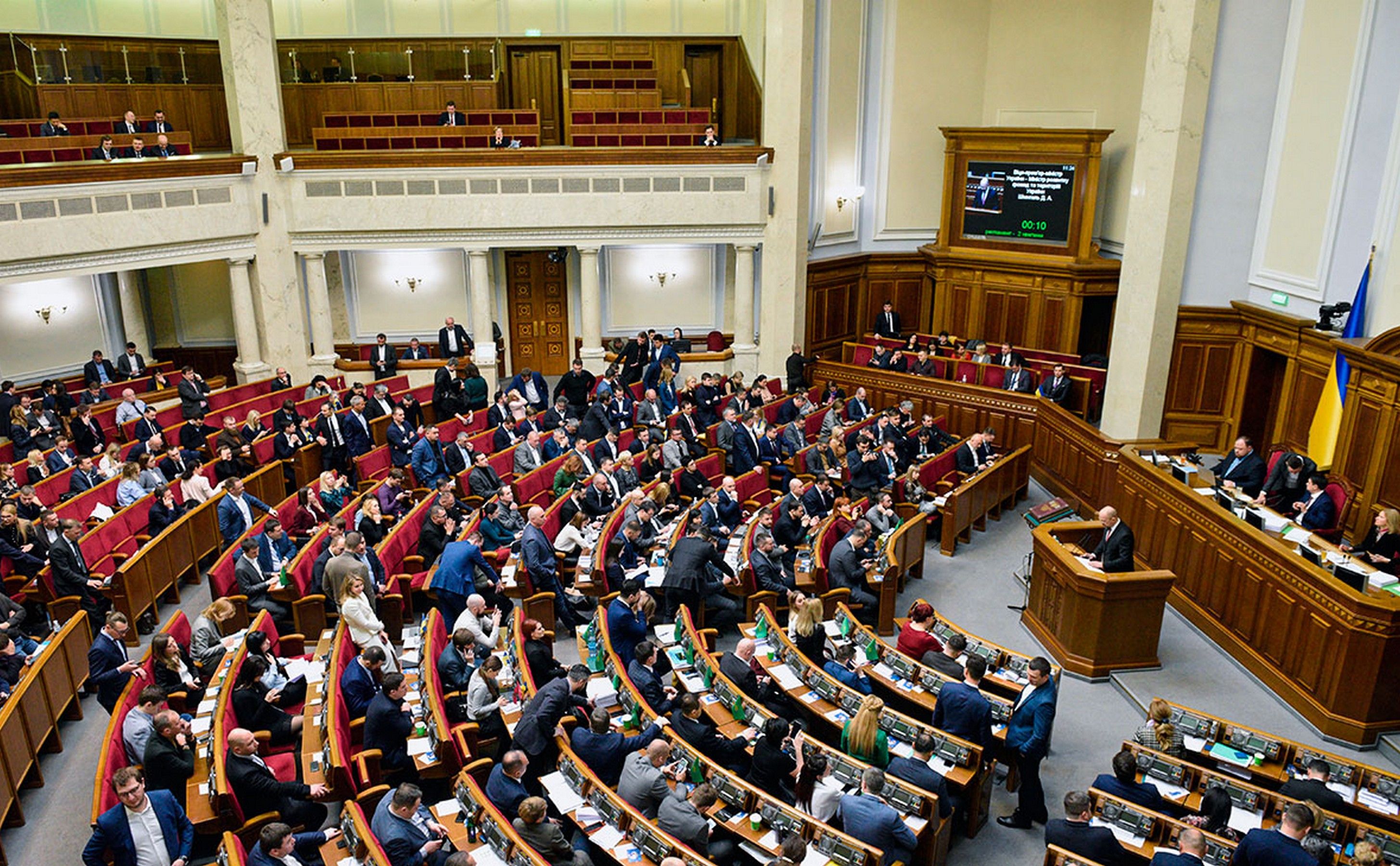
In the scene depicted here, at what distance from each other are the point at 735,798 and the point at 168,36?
1819 cm

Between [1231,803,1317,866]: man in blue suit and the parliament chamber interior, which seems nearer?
[1231,803,1317,866]: man in blue suit

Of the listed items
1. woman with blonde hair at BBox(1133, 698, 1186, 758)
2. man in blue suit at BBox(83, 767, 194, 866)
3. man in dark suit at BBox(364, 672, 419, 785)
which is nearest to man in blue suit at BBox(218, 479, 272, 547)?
man in dark suit at BBox(364, 672, 419, 785)

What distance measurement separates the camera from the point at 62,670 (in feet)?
24.2

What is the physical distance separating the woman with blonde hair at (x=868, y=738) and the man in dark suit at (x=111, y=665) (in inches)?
183

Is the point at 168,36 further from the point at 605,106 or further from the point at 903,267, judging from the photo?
the point at 903,267

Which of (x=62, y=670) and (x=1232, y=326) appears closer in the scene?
(x=62, y=670)

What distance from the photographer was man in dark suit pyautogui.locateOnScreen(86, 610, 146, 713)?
6.70 metres

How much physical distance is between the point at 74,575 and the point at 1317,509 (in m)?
11.1

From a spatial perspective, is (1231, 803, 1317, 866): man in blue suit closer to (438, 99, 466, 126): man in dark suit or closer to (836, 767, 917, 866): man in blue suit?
(836, 767, 917, 866): man in blue suit

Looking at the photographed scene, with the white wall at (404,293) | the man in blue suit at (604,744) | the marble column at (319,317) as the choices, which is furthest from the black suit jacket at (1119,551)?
the white wall at (404,293)

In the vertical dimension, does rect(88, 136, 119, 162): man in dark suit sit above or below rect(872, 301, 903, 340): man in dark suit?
above

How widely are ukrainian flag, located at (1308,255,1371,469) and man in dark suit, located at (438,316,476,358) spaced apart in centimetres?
1165

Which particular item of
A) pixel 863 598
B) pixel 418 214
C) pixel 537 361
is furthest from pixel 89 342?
pixel 863 598

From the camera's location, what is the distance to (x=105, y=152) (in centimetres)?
1380
